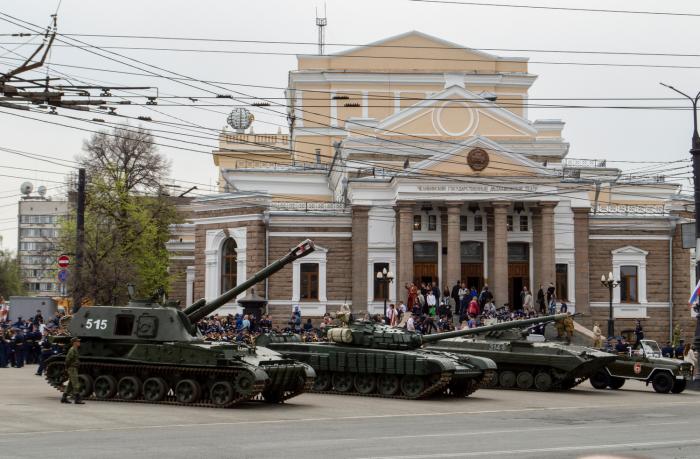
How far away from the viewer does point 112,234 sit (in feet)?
192

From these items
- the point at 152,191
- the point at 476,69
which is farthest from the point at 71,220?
the point at 476,69

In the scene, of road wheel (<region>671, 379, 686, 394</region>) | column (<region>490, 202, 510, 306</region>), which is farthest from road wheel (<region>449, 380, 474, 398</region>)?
column (<region>490, 202, 510, 306</region>)

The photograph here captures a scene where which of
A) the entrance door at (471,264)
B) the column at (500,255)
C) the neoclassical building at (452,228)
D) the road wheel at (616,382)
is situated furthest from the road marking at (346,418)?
the entrance door at (471,264)

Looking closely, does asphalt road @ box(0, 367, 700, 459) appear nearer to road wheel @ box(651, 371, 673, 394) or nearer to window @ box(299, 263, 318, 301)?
road wheel @ box(651, 371, 673, 394)

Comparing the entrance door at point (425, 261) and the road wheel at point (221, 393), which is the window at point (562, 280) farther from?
the road wheel at point (221, 393)

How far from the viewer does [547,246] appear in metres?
54.8

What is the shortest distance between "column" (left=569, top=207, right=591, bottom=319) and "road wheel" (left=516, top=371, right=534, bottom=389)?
23311 millimetres

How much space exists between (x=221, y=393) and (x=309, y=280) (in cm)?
3117

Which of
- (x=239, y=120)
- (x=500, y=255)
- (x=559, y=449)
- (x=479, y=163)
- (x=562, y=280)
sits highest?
(x=239, y=120)

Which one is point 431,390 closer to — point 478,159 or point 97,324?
point 97,324

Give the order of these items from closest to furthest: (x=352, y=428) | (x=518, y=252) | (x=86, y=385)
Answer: (x=352, y=428) → (x=86, y=385) → (x=518, y=252)

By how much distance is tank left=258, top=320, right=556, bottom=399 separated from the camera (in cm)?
2856

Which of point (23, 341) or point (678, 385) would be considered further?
point (23, 341)

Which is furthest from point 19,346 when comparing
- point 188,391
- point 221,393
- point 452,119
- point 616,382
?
point 452,119
